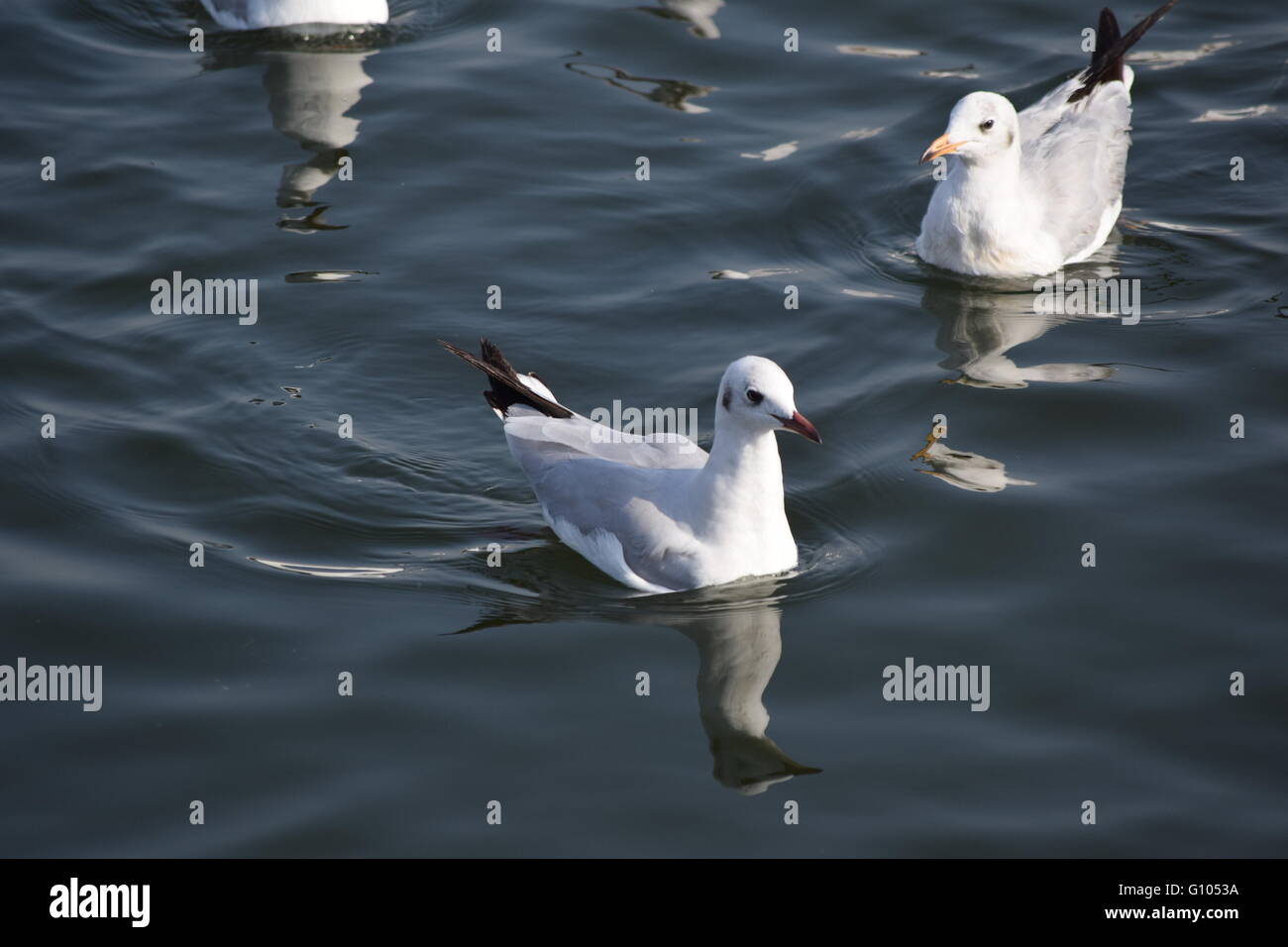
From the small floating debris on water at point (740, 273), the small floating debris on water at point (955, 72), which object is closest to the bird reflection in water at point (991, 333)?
the small floating debris on water at point (740, 273)

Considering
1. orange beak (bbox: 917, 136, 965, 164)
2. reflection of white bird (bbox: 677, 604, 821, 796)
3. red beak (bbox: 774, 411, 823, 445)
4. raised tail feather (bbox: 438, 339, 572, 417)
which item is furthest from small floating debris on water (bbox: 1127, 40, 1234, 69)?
reflection of white bird (bbox: 677, 604, 821, 796)

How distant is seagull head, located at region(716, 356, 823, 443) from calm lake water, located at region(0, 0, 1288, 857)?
89 centimetres

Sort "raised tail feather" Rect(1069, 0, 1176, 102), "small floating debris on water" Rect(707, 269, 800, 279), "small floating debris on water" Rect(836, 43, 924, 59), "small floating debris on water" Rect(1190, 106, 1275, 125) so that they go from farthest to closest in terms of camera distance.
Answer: "small floating debris on water" Rect(836, 43, 924, 59), "small floating debris on water" Rect(1190, 106, 1275, 125), "raised tail feather" Rect(1069, 0, 1176, 102), "small floating debris on water" Rect(707, 269, 800, 279)

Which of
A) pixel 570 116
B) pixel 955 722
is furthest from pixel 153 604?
pixel 570 116

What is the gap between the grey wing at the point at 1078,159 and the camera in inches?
414

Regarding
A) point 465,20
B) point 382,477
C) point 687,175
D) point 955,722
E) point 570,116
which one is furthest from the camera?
point 465,20

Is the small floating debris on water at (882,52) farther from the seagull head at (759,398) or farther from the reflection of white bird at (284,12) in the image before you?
the seagull head at (759,398)

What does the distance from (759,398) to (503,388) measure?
182 centimetres

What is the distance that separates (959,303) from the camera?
33.9 feet

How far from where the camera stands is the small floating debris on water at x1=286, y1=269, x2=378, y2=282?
414 inches

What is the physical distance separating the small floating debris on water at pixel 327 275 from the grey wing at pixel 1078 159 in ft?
14.7

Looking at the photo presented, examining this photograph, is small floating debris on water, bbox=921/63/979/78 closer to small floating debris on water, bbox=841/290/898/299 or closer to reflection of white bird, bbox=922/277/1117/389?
reflection of white bird, bbox=922/277/1117/389
